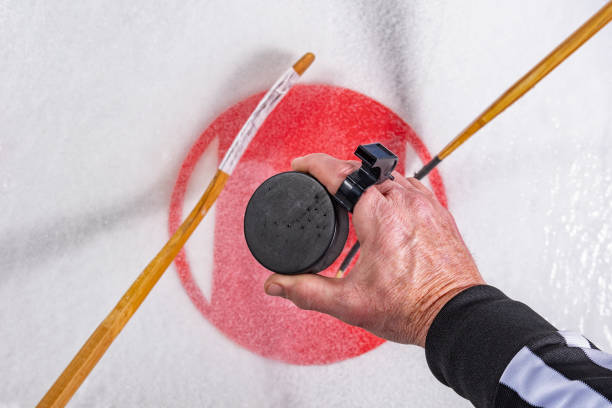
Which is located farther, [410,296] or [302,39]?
[302,39]

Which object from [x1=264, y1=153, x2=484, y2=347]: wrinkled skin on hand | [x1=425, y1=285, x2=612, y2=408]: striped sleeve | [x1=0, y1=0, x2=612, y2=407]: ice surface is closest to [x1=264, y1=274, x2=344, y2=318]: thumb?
[x1=264, y1=153, x2=484, y2=347]: wrinkled skin on hand

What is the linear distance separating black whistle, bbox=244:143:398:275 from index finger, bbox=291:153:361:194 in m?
0.02

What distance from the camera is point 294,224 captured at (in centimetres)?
46

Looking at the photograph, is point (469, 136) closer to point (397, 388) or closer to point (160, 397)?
point (397, 388)

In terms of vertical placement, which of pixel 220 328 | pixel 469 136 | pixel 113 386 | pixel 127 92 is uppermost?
pixel 469 136

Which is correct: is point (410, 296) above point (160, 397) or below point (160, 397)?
above

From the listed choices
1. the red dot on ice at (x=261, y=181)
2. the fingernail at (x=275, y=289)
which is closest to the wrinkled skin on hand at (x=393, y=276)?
the fingernail at (x=275, y=289)

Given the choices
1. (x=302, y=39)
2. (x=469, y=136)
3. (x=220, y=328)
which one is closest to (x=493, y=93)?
(x=469, y=136)

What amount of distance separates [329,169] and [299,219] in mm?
78

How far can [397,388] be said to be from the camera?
2.24ft

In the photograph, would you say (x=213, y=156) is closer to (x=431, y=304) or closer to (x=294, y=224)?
(x=294, y=224)

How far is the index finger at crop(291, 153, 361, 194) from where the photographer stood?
1.64 feet

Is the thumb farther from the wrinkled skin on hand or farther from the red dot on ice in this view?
the red dot on ice

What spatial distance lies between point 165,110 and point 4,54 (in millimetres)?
282
